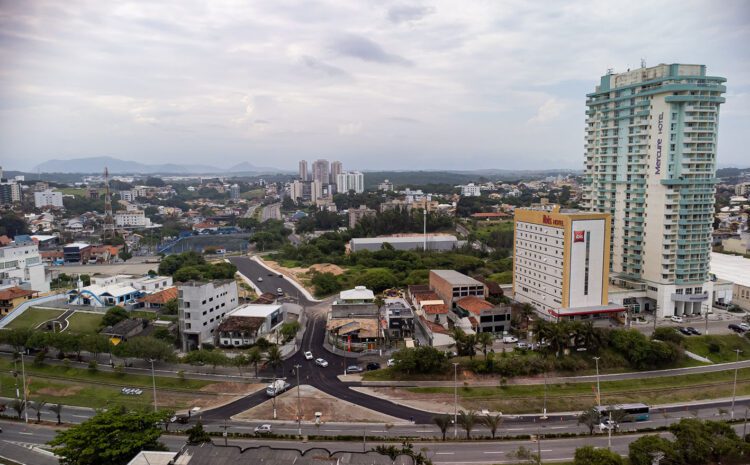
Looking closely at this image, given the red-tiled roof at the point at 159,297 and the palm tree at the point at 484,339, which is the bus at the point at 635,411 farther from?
the red-tiled roof at the point at 159,297

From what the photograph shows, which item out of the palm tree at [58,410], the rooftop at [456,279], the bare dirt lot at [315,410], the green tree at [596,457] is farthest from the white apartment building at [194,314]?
the green tree at [596,457]

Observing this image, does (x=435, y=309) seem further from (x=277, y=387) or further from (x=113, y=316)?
(x=113, y=316)

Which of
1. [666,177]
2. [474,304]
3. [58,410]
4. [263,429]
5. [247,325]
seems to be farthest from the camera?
[666,177]

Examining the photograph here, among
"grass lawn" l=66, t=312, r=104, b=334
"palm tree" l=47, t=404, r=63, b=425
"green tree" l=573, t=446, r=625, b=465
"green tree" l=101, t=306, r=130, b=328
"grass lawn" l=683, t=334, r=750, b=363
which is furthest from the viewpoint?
"green tree" l=101, t=306, r=130, b=328

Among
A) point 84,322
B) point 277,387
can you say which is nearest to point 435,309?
point 277,387

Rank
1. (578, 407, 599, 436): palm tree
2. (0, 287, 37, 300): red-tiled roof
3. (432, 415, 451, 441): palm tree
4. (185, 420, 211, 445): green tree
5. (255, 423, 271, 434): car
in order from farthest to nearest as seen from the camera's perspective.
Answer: (0, 287, 37, 300): red-tiled roof
(255, 423, 271, 434): car
(578, 407, 599, 436): palm tree
(432, 415, 451, 441): palm tree
(185, 420, 211, 445): green tree

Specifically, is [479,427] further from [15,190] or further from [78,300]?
[15,190]

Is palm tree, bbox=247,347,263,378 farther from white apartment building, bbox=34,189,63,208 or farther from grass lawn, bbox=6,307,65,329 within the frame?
white apartment building, bbox=34,189,63,208

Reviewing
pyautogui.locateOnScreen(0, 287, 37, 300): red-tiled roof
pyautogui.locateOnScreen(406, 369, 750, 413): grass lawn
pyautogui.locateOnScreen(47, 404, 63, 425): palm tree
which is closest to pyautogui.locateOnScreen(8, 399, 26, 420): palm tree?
pyautogui.locateOnScreen(47, 404, 63, 425): palm tree
